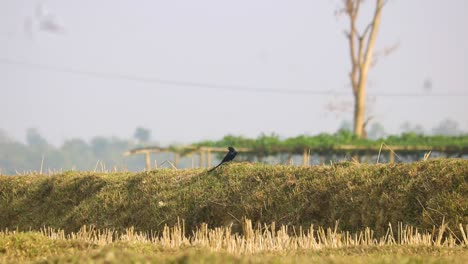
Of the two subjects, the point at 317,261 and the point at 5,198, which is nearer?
the point at 317,261

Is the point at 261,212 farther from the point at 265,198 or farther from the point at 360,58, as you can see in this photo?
the point at 360,58

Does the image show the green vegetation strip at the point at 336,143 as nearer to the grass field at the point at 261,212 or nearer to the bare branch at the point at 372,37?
the bare branch at the point at 372,37

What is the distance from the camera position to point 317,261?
8.83 metres

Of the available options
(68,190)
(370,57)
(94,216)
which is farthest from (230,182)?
(370,57)

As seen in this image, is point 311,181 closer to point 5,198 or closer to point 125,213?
point 125,213

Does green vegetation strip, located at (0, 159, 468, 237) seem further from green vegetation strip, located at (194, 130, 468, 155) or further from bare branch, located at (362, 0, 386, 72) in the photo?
bare branch, located at (362, 0, 386, 72)

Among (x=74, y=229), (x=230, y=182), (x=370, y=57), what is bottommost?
(x=74, y=229)

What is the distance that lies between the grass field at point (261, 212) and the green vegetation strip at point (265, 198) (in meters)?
0.02

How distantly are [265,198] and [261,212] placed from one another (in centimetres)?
28

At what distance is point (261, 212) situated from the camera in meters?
14.1

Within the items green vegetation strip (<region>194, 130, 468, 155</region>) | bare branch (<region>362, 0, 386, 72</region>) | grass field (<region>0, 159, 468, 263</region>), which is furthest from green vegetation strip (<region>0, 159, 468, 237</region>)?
bare branch (<region>362, 0, 386, 72</region>)

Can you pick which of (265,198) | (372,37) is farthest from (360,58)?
(265,198)

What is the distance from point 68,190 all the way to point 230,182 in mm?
4050

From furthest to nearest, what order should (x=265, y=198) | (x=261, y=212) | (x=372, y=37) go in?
(x=372, y=37), (x=265, y=198), (x=261, y=212)
